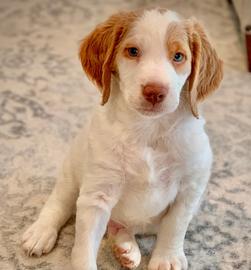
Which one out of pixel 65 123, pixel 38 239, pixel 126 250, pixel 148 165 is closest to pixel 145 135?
pixel 148 165

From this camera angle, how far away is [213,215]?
5.62 feet

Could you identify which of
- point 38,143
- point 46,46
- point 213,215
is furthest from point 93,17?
point 213,215

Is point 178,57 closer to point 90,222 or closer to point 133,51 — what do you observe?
point 133,51

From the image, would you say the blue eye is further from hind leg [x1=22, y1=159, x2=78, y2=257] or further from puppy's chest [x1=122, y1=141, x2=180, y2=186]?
hind leg [x1=22, y1=159, x2=78, y2=257]

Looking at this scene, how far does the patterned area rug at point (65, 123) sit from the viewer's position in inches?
62.7

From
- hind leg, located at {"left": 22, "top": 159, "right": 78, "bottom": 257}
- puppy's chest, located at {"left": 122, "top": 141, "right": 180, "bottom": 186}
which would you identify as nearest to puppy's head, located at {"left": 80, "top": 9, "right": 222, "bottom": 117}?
puppy's chest, located at {"left": 122, "top": 141, "right": 180, "bottom": 186}

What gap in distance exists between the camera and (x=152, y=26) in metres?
1.20

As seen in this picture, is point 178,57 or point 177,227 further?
point 177,227

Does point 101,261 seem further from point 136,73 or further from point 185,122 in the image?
point 136,73

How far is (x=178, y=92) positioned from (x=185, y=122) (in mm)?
130

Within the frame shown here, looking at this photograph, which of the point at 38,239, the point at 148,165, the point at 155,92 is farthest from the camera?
the point at 38,239

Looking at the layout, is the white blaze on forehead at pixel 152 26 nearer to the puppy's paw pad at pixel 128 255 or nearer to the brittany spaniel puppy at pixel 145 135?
the brittany spaniel puppy at pixel 145 135

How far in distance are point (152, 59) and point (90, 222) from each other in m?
0.42

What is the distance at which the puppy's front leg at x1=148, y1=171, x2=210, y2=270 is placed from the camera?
4.57 feet
